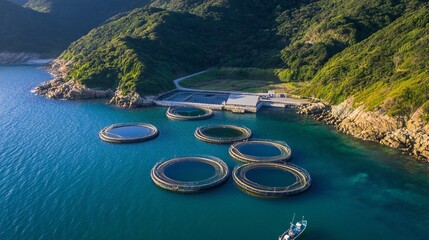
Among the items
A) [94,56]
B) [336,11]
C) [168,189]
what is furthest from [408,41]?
[94,56]

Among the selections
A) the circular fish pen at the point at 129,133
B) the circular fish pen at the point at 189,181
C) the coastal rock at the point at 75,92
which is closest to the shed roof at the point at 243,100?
the circular fish pen at the point at 129,133

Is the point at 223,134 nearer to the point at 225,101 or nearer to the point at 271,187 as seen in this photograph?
the point at 271,187

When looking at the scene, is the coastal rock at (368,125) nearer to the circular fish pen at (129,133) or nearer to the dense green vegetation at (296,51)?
the dense green vegetation at (296,51)

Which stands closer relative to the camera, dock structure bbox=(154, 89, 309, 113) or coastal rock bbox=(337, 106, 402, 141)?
coastal rock bbox=(337, 106, 402, 141)

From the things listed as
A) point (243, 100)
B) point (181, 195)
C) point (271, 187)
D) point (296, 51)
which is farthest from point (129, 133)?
point (296, 51)

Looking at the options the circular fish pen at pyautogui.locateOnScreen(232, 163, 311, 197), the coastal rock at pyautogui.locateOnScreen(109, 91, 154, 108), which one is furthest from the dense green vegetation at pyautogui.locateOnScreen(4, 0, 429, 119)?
the circular fish pen at pyautogui.locateOnScreen(232, 163, 311, 197)

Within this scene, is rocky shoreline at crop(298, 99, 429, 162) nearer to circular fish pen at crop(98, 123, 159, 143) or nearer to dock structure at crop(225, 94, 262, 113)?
dock structure at crop(225, 94, 262, 113)
